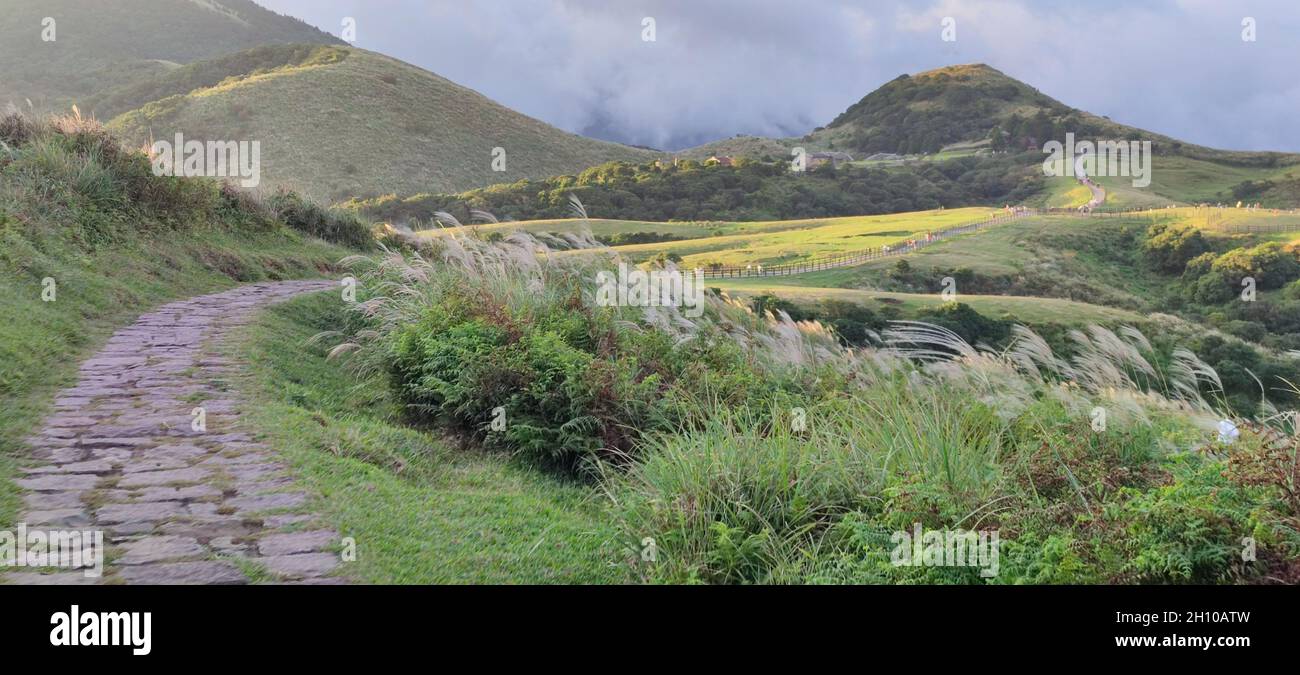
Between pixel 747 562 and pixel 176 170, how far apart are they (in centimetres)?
1370

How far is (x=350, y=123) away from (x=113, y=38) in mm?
64139

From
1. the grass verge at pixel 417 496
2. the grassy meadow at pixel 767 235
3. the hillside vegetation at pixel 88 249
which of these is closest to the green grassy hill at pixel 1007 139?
the grassy meadow at pixel 767 235

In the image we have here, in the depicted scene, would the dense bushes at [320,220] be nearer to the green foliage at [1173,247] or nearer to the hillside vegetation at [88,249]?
the hillside vegetation at [88,249]

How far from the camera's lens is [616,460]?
679 centimetres

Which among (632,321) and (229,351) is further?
(632,321)

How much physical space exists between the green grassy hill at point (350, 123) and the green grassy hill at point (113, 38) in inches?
444

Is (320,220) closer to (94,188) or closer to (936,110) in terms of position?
(94,188)

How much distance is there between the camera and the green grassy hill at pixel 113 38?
85.2 metres

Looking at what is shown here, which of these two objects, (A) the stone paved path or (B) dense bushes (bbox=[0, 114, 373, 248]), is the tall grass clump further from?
(B) dense bushes (bbox=[0, 114, 373, 248])

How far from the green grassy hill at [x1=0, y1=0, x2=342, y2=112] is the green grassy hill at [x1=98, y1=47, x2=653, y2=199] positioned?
37.0 ft

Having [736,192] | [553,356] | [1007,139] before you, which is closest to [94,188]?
[553,356]

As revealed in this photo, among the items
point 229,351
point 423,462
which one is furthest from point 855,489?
point 229,351

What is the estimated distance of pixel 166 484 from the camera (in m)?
4.82
